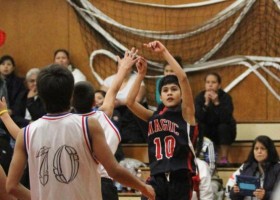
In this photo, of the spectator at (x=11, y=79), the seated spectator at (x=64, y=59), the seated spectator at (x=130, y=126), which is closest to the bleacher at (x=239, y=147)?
the seated spectator at (x=130, y=126)

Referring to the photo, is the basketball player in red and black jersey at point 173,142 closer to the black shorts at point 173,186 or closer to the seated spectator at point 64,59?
the black shorts at point 173,186

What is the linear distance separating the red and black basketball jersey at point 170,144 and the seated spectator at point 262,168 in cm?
220

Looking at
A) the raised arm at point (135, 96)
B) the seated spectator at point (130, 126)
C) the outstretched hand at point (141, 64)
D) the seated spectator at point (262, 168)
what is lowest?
the seated spectator at point (262, 168)

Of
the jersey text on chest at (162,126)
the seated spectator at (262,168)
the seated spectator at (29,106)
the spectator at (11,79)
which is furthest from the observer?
the spectator at (11,79)

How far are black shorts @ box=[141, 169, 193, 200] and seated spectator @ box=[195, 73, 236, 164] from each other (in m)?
3.14

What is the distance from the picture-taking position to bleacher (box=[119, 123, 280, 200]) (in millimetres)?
8595

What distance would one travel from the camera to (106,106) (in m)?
5.05

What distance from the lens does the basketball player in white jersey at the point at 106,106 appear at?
15.7 feet

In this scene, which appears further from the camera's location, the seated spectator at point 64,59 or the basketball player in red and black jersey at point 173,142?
the seated spectator at point 64,59

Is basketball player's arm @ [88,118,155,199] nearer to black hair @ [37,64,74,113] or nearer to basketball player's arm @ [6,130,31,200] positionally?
black hair @ [37,64,74,113]

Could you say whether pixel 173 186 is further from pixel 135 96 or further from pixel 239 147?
pixel 239 147

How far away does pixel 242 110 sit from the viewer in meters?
9.88

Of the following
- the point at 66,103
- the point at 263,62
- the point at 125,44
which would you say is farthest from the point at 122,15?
the point at 66,103

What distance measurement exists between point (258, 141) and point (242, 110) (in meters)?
2.13
